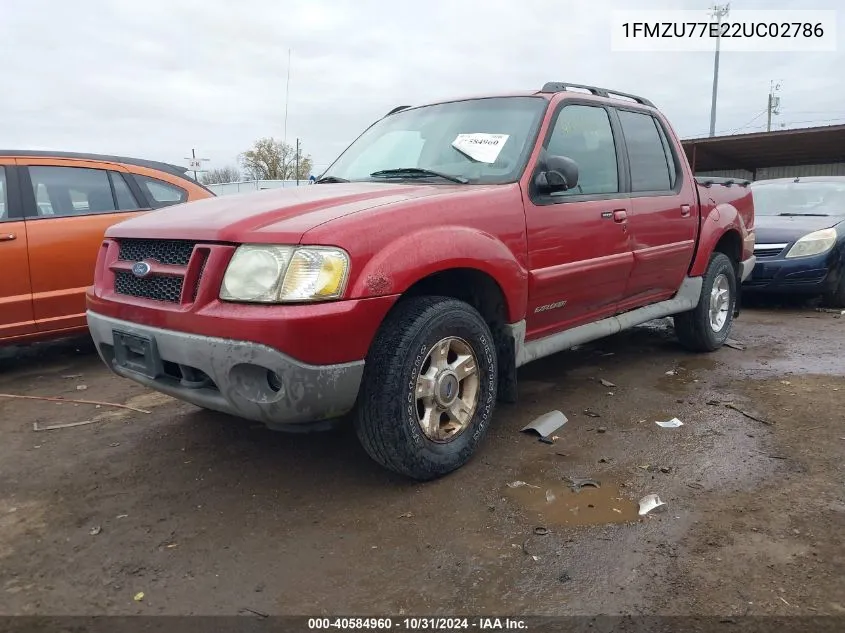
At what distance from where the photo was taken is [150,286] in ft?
9.05

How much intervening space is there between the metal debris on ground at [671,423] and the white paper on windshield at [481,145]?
1.74 metres

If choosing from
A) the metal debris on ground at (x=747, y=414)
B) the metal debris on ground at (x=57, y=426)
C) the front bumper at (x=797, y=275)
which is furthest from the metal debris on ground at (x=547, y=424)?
the front bumper at (x=797, y=275)

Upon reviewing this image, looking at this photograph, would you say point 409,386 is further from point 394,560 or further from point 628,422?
point 628,422

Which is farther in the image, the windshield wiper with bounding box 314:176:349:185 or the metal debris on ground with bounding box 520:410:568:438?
the windshield wiper with bounding box 314:176:349:185

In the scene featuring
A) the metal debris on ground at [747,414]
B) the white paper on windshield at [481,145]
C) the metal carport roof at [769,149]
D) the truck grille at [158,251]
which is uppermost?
the metal carport roof at [769,149]

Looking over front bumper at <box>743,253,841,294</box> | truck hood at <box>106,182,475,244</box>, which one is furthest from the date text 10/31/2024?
front bumper at <box>743,253,841,294</box>

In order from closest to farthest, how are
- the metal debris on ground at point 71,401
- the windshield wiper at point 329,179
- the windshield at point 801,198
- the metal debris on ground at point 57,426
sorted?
the metal debris on ground at point 57,426
the windshield wiper at point 329,179
the metal debris on ground at point 71,401
the windshield at point 801,198

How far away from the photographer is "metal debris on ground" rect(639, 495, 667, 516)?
263 cm

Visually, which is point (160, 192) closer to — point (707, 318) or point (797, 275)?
point (707, 318)

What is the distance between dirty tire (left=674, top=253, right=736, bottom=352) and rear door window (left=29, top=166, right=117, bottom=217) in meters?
4.69

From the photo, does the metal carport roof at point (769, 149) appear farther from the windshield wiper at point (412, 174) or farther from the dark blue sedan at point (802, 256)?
the windshield wiper at point (412, 174)

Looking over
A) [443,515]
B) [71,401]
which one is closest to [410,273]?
[443,515]

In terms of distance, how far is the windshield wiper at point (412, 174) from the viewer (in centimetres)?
329

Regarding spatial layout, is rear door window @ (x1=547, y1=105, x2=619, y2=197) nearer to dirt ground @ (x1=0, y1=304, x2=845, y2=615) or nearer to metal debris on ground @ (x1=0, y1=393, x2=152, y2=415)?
dirt ground @ (x1=0, y1=304, x2=845, y2=615)
